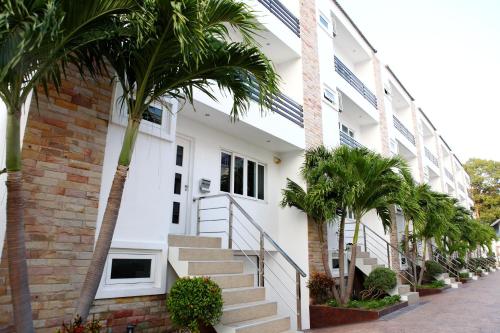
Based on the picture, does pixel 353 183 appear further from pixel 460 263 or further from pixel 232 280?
pixel 460 263

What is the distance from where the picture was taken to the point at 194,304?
497 cm

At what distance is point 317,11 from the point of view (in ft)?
41.9

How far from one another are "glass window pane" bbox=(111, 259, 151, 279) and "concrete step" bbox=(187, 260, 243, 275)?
669mm

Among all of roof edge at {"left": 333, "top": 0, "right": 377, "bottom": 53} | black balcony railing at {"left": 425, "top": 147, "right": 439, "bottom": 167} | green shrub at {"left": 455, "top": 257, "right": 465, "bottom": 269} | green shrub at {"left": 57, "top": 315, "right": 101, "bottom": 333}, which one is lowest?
green shrub at {"left": 57, "top": 315, "right": 101, "bottom": 333}

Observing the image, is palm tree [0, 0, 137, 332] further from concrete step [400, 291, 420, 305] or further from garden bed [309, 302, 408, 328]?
concrete step [400, 291, 420, 305]

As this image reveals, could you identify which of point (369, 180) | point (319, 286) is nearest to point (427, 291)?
point (319, 286)

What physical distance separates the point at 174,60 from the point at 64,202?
2430 mm

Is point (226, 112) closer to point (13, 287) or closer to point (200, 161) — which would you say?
point (200, 161)

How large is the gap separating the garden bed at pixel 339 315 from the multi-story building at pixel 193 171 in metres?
0.28

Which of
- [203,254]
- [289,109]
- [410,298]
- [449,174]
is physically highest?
[449,174]

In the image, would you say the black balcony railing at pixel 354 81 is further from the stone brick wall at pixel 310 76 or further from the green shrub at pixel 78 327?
the green shrub at pixel 78 327

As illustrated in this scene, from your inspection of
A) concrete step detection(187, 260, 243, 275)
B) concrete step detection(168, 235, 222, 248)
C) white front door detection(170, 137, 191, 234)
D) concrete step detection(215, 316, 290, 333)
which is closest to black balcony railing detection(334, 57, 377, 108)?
white front door detection(170, 137, 191, 234)

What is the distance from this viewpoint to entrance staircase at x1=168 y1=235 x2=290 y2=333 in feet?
18.5

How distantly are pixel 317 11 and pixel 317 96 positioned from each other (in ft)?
11.4
